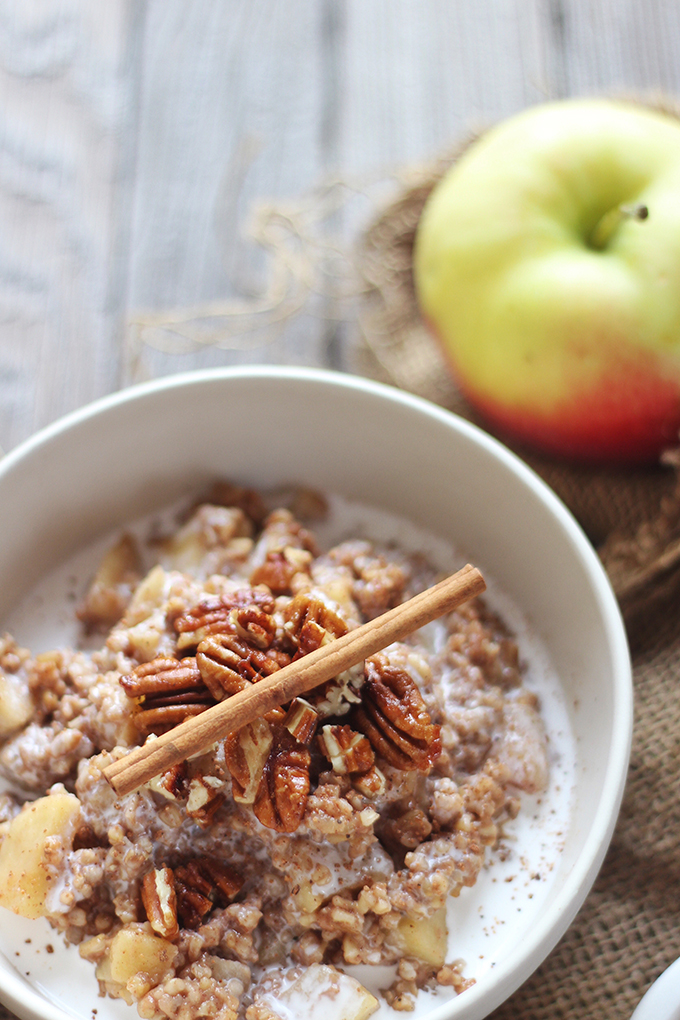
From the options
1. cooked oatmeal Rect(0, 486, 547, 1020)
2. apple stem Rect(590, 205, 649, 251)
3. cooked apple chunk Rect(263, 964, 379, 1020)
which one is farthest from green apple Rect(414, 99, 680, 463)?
cooked apple chunk Rect(263, 964, 379, 1020)

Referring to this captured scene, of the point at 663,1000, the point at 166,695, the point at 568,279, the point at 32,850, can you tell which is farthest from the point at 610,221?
the point at 32,850

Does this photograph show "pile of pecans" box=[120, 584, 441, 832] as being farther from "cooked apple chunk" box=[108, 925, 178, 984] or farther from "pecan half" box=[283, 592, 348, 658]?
"cooked apple chunk" box=[108, 925, 178, 984]

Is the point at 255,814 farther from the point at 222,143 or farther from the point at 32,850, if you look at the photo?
the point at 222,143

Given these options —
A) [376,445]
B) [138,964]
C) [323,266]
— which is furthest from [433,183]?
[138,964]

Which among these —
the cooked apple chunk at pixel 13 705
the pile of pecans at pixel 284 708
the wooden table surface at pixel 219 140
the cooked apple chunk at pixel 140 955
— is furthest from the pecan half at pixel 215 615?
the wooden table surface at pixel 219 140

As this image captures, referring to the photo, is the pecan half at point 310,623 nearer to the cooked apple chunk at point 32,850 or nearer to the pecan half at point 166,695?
the pecan half at point 166,695

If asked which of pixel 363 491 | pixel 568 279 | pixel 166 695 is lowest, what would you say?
pixel 166 695
